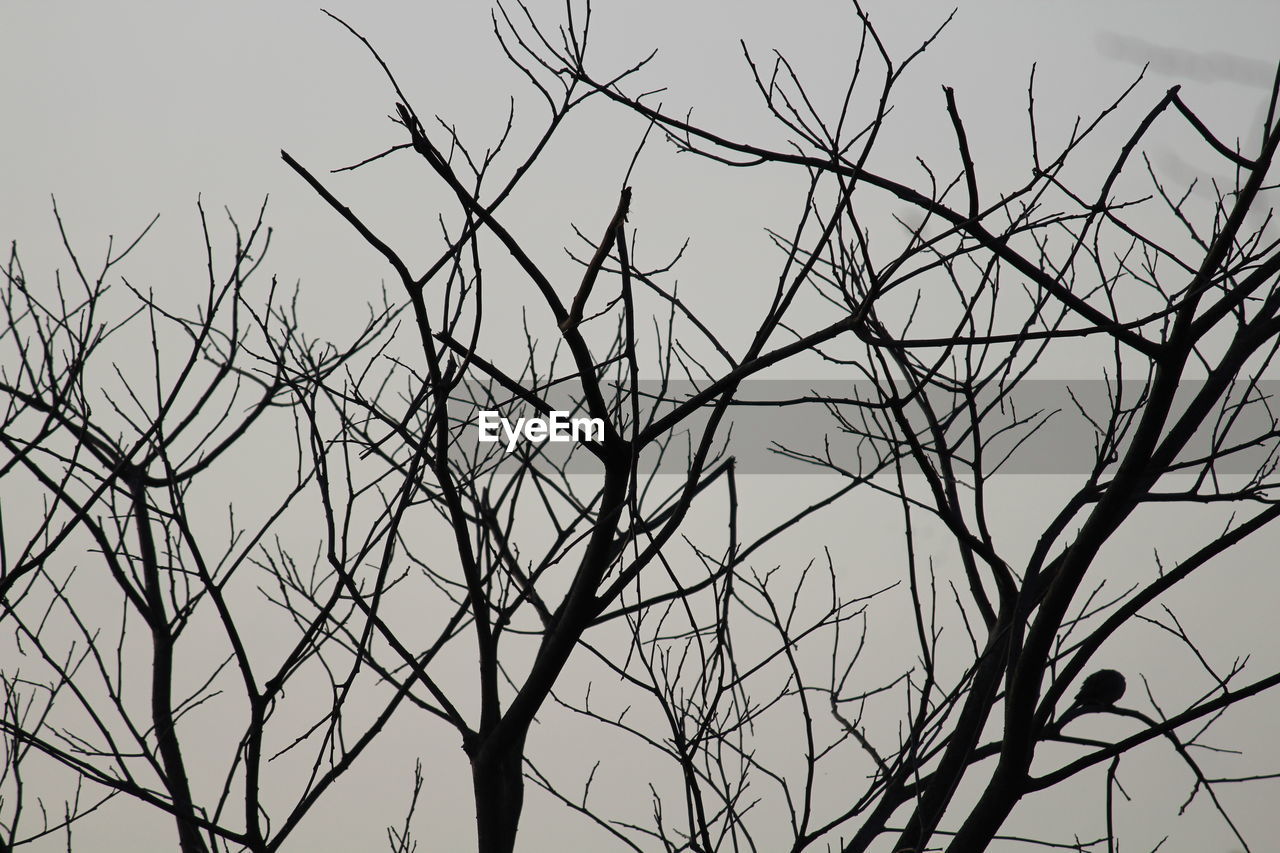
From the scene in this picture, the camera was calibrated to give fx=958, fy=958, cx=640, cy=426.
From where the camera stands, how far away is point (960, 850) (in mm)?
1481

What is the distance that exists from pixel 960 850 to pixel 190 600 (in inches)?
59.7

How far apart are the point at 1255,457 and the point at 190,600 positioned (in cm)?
282

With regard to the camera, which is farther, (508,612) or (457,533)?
(508,612)

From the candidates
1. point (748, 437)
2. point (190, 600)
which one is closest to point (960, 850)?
point (748, 437)

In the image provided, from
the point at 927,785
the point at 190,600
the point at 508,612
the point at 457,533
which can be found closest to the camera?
the point at 457,533

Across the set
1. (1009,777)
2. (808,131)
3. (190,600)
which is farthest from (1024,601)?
(190,600)

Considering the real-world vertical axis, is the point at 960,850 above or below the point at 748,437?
below

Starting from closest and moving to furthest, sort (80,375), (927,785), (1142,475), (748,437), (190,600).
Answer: (1142,475) → (927,785) → (190,600) → (80,375) → (748,437)

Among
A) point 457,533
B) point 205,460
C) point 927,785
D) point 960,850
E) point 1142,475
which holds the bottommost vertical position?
point 960,850

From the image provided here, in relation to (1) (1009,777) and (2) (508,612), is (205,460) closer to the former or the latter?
(2) (508,612)

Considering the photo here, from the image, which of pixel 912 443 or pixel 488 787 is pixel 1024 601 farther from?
pixel 488 787

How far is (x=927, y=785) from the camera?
5.11 ft

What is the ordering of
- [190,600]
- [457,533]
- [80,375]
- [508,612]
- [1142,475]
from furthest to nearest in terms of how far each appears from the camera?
[80,375], [190,600], [508,612], [1142,475], [457,533]

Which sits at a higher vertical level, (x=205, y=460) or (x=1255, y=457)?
Result: (x=1255, y=457)
